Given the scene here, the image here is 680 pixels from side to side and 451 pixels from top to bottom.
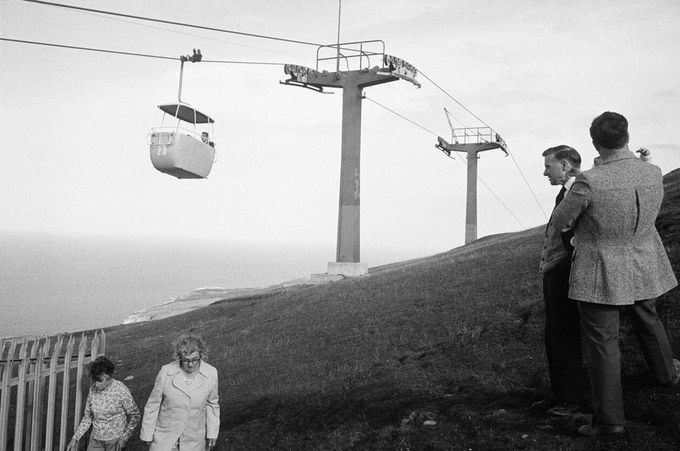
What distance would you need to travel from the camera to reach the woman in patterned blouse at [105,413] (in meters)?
7.02

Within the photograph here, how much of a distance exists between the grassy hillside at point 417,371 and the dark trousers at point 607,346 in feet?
1.15

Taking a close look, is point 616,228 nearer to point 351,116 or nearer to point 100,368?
point 100,368

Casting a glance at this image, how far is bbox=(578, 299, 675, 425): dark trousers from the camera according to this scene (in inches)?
217

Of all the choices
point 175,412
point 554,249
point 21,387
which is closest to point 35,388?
point 21,387

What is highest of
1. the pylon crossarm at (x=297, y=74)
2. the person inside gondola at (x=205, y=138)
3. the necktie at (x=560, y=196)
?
the pylon crossarm at (x=297, y=74)

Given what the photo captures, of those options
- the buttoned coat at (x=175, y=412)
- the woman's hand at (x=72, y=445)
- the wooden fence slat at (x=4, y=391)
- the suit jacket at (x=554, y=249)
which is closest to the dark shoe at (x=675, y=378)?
the suit jacket at (x=554, y=249)

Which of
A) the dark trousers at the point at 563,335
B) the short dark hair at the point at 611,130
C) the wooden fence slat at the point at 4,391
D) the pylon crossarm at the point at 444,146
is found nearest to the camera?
the short dark hair at the point at 611,130

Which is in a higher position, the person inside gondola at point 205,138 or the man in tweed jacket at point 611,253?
the person inside gondola at point 205,138

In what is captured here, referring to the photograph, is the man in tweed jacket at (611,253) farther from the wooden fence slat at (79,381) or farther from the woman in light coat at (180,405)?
the wooden fence slat at (79,381)

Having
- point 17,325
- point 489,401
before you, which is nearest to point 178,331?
point 489,401

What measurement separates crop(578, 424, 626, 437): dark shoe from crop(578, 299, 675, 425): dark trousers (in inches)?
1.9

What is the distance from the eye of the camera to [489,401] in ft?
24.7

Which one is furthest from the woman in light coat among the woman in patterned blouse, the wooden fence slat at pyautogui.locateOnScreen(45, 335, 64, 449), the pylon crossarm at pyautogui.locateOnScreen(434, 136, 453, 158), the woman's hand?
the pylon crossarm at pyautogui.locateOnScreen(434, 136, 453, 158)

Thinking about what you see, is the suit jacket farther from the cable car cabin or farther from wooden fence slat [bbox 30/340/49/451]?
the cable car cabin
